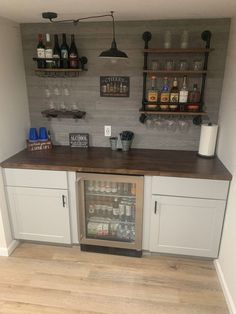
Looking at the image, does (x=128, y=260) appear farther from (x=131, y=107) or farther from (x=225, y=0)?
(x=225, y=0)

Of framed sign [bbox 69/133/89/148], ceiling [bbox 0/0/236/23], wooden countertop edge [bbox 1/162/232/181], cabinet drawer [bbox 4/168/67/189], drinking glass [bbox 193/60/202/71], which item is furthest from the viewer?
framed sign [bbox 69/133/89/148]

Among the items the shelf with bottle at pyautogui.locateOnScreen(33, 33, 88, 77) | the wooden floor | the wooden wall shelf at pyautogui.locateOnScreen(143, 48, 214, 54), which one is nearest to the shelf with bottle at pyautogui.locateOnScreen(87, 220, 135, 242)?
the wooden floor

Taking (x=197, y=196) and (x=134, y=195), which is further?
(x=134, y=195)

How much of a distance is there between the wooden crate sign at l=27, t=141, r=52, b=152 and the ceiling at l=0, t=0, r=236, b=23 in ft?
3.73

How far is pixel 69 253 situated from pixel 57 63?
1806 mm

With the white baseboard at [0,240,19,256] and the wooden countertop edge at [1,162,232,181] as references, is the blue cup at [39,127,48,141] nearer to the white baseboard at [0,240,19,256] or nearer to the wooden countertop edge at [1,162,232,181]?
the wooden countertop edge at [1,162,232,181]

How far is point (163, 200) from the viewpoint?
2109 millimetres

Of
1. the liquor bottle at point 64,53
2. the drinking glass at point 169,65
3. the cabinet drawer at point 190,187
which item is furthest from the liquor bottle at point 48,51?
the cabinet drawer at point 190,187

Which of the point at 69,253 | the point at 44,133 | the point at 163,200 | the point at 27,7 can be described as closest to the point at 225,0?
the point at 27,7

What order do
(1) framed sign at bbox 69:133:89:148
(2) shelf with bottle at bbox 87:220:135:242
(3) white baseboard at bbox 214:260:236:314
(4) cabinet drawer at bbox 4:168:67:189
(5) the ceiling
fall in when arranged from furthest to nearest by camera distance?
(1) framed sign at bbox 69:133:89:148 < (2) shelf with bottle at bbox 87:220:135:242 < (4) cabinet drawer at bbox 4:168:67:189 < (3) white baseboard at bbox 214:260:236:314 < (5) the ceiling

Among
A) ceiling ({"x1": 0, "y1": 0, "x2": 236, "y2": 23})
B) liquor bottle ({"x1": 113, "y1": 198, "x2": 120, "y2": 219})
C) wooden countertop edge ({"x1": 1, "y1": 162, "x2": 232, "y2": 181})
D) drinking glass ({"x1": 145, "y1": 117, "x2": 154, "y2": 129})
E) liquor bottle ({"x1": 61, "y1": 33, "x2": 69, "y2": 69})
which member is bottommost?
liquor bottle ({"x1": 113, "y1": 198, "x2": 120, "y2": 219})

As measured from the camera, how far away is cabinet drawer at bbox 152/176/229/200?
1.99 meters

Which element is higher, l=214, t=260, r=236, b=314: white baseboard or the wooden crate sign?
the wooden crate sign

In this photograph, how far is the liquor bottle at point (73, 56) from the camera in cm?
232
